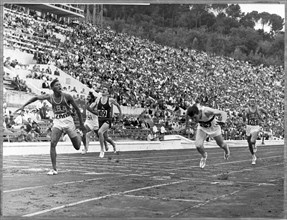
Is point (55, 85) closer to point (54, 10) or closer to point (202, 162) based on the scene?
point (54, 10)

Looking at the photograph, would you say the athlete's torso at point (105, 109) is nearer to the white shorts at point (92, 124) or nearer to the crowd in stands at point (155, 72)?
the crowd in stands at point (155, 72)

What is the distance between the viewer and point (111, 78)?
11.2 metres

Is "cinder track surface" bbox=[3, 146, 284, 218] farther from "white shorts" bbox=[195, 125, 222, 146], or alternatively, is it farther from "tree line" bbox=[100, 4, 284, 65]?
"tree line" bbox=[100, 4, 284, 65]

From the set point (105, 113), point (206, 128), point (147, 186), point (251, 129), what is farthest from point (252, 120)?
point (147, 186)

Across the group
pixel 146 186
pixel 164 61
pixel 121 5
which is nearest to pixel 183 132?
pixel 164 61

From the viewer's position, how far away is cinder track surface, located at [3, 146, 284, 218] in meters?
8.20

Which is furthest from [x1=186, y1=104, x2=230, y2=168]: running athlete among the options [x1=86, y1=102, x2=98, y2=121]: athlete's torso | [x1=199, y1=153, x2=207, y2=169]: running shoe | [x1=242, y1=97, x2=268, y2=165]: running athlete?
[x1=86, y1=102, x2=98, y2=121]: athlete's torso

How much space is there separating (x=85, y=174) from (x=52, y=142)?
3.11ft

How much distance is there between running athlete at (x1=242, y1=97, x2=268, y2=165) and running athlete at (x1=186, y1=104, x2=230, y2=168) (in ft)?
2.23

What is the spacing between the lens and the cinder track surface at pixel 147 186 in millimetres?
8195

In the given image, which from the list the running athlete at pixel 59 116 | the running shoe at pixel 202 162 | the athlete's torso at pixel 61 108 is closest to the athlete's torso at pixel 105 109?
the running athlete at pixel 59 116

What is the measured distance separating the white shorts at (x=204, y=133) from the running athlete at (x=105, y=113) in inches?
62.2

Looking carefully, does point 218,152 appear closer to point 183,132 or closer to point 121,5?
Answer: point 183,132

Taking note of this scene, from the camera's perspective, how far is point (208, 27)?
10477 mm
